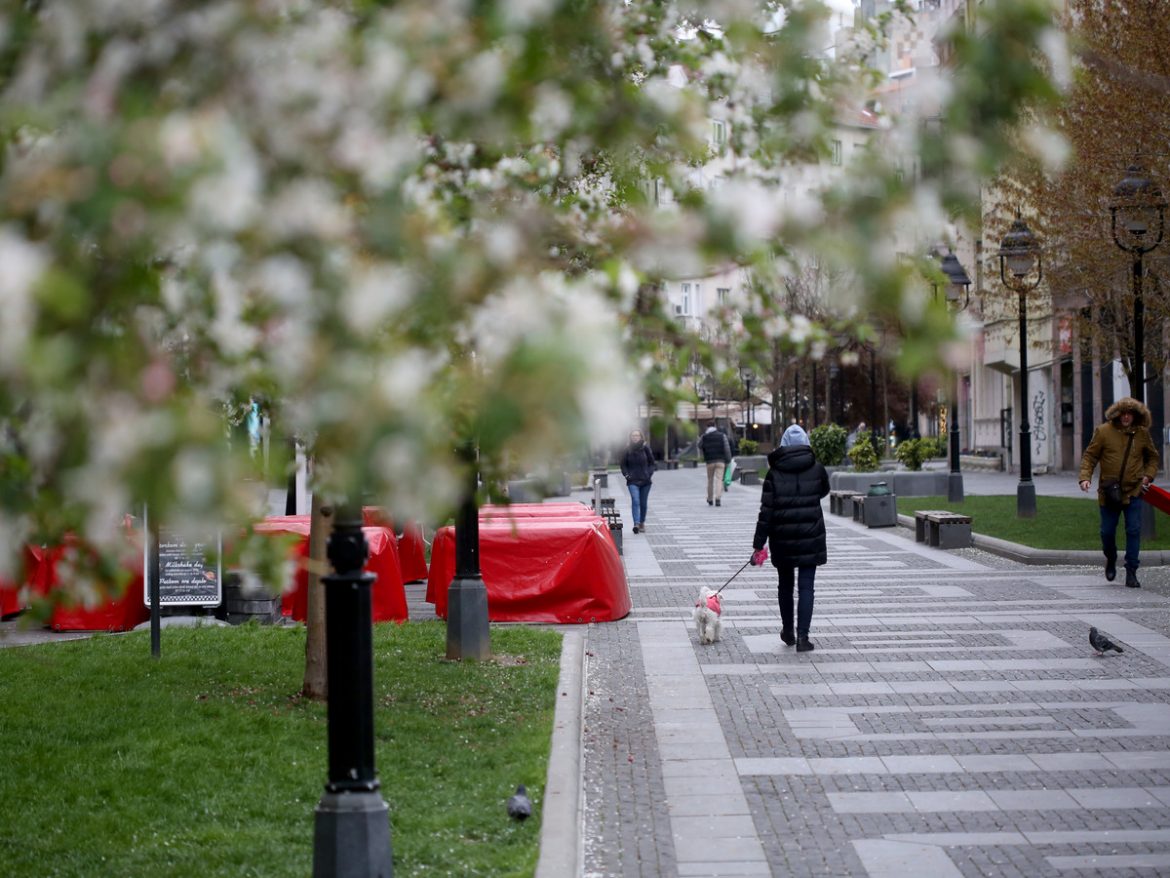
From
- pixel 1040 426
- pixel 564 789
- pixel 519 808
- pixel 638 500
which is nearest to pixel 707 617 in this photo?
pixel 564 789

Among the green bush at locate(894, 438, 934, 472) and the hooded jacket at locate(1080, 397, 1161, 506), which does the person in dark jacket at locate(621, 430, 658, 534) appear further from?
the green bush at locate(894, 438, 934, 472)

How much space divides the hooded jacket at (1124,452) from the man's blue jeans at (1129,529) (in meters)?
0.13

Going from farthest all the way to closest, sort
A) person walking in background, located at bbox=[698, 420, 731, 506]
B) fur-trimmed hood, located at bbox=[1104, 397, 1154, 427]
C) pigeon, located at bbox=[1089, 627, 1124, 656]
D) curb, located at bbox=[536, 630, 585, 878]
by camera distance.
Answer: person walking in background, located at bbox=[698, 420, 731, 506], fur-trimmed hood, located at bbox=[1104, 397, 1154, 427], pigeon, located at bbox=[1089, 627, 1124, 656], curb, located at bbox=[536, 630, 585, 878]

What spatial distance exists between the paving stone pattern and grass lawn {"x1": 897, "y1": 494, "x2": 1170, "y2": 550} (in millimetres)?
4466

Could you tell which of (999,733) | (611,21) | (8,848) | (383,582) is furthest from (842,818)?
(383,582)

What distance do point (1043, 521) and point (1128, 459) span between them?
30.4ft

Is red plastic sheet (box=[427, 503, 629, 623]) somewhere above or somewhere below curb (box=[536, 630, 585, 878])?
above

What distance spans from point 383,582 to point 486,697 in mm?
4612

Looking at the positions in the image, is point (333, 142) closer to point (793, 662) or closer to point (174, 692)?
point (174, 692)

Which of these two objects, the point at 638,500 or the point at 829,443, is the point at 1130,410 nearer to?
the point at 638,500

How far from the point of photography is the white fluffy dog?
13.2 meters

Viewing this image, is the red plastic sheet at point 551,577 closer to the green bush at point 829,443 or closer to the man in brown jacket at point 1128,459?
the man in brown jacket at point 1128,459

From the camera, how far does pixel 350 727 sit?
5.30 meters

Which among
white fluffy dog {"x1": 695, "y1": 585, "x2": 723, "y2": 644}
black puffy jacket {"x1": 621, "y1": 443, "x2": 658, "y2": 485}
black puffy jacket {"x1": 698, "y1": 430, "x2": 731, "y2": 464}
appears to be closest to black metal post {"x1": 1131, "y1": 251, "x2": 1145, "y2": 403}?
black puffy jacket {"x1": 621, "y1": 443, "x2": 658, "y2": 485}
